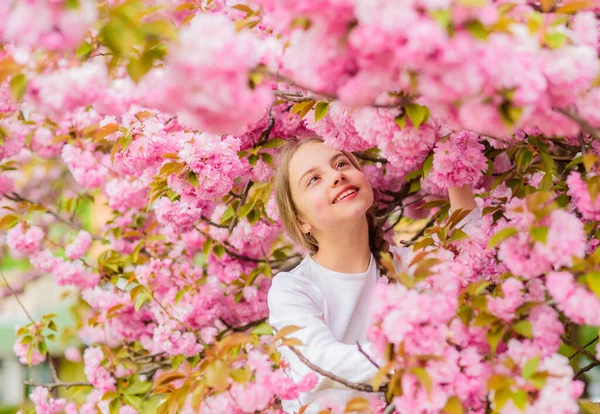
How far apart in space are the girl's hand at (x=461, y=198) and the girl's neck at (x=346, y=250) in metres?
0.33

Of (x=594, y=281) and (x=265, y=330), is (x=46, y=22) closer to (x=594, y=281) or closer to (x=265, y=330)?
(x=594, y=281)

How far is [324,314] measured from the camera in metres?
2.32

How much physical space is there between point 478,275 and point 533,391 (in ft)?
1.66

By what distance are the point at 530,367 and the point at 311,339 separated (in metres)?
0.71

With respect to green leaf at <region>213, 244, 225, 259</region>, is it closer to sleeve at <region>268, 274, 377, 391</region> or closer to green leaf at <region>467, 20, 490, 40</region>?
sleeve at <region>268, 274, 377, 391</region>

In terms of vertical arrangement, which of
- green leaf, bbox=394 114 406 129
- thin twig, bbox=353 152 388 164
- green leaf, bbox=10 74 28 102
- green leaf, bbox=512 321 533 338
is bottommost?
thin twig, bbox=353 152 388 164

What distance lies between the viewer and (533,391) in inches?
57.7

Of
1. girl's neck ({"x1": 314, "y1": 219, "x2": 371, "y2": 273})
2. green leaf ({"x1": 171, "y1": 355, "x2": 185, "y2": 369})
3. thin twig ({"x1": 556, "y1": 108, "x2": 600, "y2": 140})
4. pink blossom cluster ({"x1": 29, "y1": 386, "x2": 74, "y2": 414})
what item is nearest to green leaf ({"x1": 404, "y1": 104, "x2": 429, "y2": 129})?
thin twig ({"x1": 556, "y1": 108, "x2": 600, "y2": 140})

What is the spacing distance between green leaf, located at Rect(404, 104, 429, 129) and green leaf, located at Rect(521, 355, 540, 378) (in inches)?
22.1

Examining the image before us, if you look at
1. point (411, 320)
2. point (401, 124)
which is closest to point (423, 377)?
point (411, 320)

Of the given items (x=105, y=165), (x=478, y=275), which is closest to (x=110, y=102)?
(x=478, y=275)

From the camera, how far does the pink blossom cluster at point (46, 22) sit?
3.55 feet

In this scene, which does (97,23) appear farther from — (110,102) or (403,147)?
(403,147)

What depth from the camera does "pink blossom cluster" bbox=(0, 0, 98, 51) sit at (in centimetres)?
108
